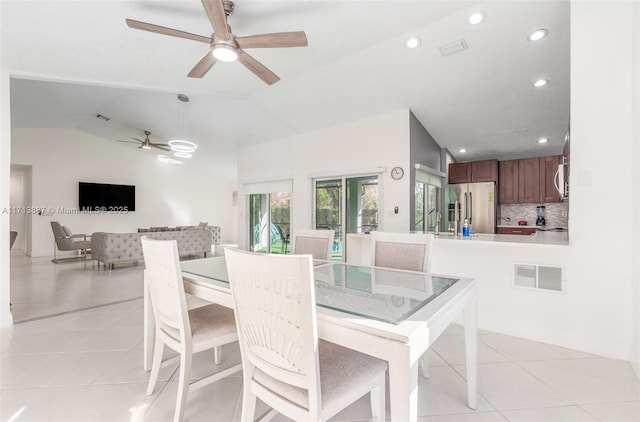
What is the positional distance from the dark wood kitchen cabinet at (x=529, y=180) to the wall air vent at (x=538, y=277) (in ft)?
11.8

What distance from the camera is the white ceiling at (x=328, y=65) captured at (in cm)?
245

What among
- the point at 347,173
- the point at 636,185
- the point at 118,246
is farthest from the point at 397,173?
the point at 118,246

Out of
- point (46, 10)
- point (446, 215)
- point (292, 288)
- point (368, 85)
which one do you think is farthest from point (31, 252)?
point (446, 215)

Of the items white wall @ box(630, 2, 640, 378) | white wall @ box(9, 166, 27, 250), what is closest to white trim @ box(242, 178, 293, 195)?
white wall @ box(630, 2, 640, 378)

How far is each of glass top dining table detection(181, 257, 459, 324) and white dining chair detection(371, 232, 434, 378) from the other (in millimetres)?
251

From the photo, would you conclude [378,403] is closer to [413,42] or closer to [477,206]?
[413,42]

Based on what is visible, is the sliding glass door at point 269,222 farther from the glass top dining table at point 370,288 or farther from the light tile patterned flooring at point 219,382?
the glass top dining table at point 370,288

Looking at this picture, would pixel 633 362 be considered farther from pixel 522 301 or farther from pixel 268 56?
pixel 268 56

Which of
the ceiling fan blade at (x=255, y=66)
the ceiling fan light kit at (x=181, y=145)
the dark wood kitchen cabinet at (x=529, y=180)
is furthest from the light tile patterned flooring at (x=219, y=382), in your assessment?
the dark wood kitchen cabinet at (x=529, y=180)

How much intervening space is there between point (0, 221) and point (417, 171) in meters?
4.99

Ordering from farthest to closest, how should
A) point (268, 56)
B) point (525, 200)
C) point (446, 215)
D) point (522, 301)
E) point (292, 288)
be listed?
point (446, 215)
point (525, 200)
point (268, 56)
point (522, 301)
point (292, 288)

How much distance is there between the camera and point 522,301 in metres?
2.53

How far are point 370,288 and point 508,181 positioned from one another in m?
5.42

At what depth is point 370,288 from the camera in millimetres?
1537
